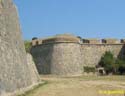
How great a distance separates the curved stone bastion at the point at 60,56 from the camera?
4672 cm

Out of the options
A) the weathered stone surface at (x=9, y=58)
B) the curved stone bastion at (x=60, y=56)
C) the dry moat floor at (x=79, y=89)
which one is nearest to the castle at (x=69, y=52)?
the curved stone bastion at (x=60, y=56)

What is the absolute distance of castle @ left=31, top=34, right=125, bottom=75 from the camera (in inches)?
1852

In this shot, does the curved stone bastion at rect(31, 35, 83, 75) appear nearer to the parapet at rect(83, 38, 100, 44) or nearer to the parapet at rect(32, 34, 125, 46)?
the parapet at rect(32, 34, 125, 46)

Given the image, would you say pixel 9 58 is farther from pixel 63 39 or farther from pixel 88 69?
pixel 88 69

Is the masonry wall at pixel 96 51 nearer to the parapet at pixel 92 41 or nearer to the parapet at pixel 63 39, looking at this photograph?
the parapet at pixel 92 41

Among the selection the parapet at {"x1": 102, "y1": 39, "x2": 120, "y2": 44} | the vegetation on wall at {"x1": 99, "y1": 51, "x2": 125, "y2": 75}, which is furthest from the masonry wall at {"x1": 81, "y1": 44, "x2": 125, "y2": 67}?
the vegetation on wall at {"x1": 99, "y1": 51, "x2": 125, "y2": 75}

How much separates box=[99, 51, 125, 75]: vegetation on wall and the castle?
1.19m

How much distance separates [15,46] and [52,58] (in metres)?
32.0

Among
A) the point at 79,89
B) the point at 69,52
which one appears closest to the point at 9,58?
the point at 79,89

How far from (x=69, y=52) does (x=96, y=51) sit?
496cm

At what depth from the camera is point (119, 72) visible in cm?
4756

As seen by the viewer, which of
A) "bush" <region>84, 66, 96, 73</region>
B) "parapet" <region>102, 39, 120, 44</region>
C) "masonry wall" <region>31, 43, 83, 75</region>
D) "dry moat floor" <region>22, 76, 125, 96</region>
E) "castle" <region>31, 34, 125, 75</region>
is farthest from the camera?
"parapet" <region>102, 39, 120, 44</region>

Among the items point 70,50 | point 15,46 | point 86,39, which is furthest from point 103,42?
point 15,46

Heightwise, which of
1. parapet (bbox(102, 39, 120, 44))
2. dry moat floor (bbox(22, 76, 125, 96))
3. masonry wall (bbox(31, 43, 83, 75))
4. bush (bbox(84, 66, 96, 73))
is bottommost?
dry moat floor (bbox(22, 76, 125, 96))
